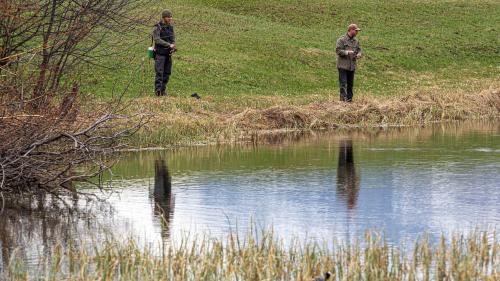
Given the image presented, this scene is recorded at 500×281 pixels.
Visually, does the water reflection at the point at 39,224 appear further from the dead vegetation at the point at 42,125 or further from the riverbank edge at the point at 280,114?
the riverbank edge at the point at 280,114

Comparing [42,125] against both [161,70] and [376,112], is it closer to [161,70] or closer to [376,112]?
A: [161,70]

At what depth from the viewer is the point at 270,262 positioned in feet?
34.5

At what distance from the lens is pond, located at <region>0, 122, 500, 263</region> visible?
13305 millimetres

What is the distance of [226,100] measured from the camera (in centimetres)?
2873

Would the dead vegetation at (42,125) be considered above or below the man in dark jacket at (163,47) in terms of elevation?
below

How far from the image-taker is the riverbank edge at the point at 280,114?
910 inches

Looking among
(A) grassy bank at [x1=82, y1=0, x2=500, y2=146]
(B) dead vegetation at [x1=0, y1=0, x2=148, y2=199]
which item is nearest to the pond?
(B) dead vegetation at [x1=0, y1=0, x2=148, y2=199]

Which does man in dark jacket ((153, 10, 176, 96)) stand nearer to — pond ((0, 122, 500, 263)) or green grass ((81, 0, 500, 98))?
green grass ((81, 0, 500, 98))

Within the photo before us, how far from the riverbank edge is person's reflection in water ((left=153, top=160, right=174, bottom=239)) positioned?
254cm

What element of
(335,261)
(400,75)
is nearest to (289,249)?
(335,261)

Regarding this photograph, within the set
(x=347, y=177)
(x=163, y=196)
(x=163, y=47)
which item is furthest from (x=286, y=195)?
(x=163, y=47)

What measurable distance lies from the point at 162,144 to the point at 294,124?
435 cm

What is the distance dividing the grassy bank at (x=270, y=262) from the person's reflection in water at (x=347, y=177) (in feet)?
12.1

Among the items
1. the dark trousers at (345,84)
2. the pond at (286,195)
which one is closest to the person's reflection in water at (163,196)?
the pond at (286,195)
